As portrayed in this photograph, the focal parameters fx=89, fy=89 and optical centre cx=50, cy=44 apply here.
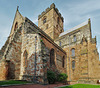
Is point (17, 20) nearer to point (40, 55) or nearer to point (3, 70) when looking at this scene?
point (3, 70)

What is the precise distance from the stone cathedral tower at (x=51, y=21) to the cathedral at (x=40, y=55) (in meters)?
5.38

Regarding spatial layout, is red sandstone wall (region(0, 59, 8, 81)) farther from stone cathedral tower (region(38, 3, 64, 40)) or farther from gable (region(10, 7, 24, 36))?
stone cathedral tower (region(38, 3, 64, 40))

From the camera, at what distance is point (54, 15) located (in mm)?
31859

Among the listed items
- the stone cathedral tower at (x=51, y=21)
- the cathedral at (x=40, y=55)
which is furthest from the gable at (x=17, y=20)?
the stone cathedral tower at (x=51, y=21)

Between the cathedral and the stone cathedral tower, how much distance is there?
538 centimetres

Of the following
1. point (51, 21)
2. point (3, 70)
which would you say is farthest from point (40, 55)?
point (51, 21)

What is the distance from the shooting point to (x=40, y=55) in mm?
10562

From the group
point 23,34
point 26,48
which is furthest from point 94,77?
point 23,34

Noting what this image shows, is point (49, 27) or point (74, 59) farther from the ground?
point (49, 27)

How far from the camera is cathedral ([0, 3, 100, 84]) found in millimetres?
10708

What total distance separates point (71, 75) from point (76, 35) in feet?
33.1

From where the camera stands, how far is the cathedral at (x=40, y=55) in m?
A: 10.7

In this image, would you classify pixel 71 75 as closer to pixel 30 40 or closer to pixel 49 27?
pixel 30 40

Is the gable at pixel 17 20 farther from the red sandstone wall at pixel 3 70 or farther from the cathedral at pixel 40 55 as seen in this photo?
the red sandstone wall at pixel 3 70
